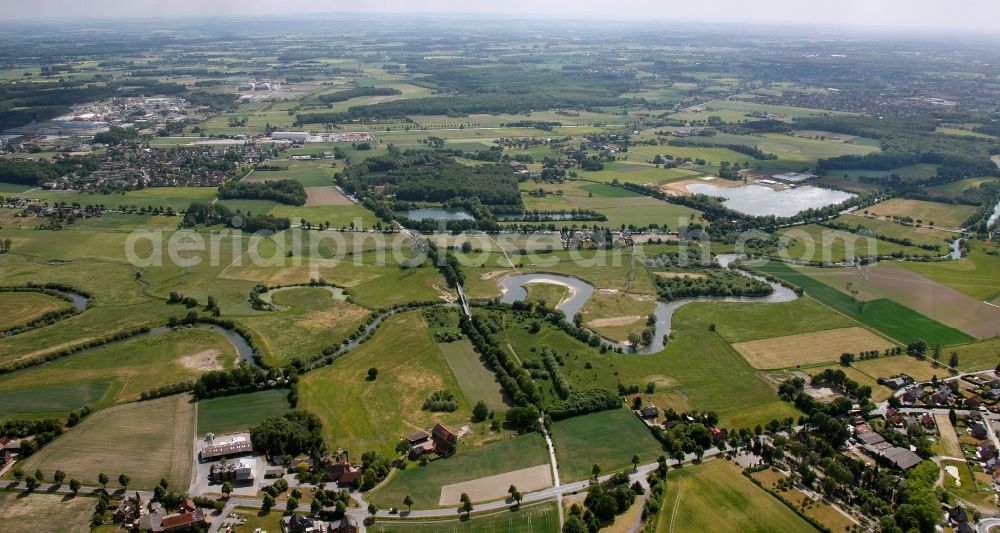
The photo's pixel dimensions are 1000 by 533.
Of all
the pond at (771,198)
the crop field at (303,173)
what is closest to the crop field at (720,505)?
the pond at (771,198)

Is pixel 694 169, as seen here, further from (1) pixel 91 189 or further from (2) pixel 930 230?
(1) pixel 91 189

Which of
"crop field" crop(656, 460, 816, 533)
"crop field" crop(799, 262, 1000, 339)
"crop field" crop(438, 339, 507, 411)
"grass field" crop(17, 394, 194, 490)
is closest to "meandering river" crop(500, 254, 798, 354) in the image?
"crop field" crop(799, 262, 1000, 339)

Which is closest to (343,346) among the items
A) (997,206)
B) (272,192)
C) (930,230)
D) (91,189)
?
(272,192)

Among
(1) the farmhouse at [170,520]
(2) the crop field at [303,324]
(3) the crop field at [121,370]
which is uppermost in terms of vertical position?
(2) the crop field at [303,324]

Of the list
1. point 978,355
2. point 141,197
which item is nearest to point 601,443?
point 978,355

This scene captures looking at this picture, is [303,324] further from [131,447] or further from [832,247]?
[832,247]

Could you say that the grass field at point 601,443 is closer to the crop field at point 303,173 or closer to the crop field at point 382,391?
the crop field at point 382,391

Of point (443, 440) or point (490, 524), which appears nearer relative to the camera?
point (490, 524)
